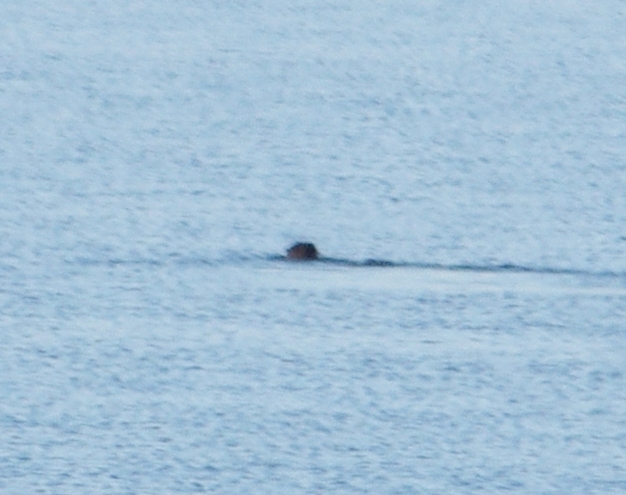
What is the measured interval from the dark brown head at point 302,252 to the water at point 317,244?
35mm

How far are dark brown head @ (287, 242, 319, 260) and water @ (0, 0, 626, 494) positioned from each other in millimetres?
35

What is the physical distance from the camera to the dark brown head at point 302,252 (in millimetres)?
3984

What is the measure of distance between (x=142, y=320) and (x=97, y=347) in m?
0.16

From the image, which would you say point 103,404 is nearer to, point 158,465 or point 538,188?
point 158,465

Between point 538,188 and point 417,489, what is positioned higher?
point 538,188

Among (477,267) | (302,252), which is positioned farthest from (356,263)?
(477,267)

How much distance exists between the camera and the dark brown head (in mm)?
3984

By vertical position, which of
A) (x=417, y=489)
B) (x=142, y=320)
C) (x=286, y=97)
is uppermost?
(x=286, y=97)

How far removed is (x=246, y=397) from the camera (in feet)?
10.8

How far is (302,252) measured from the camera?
13.1 ft

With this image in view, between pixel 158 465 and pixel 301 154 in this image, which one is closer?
pixel 158 465

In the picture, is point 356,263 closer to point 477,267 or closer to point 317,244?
point 317,244

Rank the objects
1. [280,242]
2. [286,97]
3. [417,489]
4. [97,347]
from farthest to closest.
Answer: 1. [286,97]
2. [280,242]
3. [97,347]
4. [417,489]

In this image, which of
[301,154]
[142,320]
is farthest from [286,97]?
[142,320]
